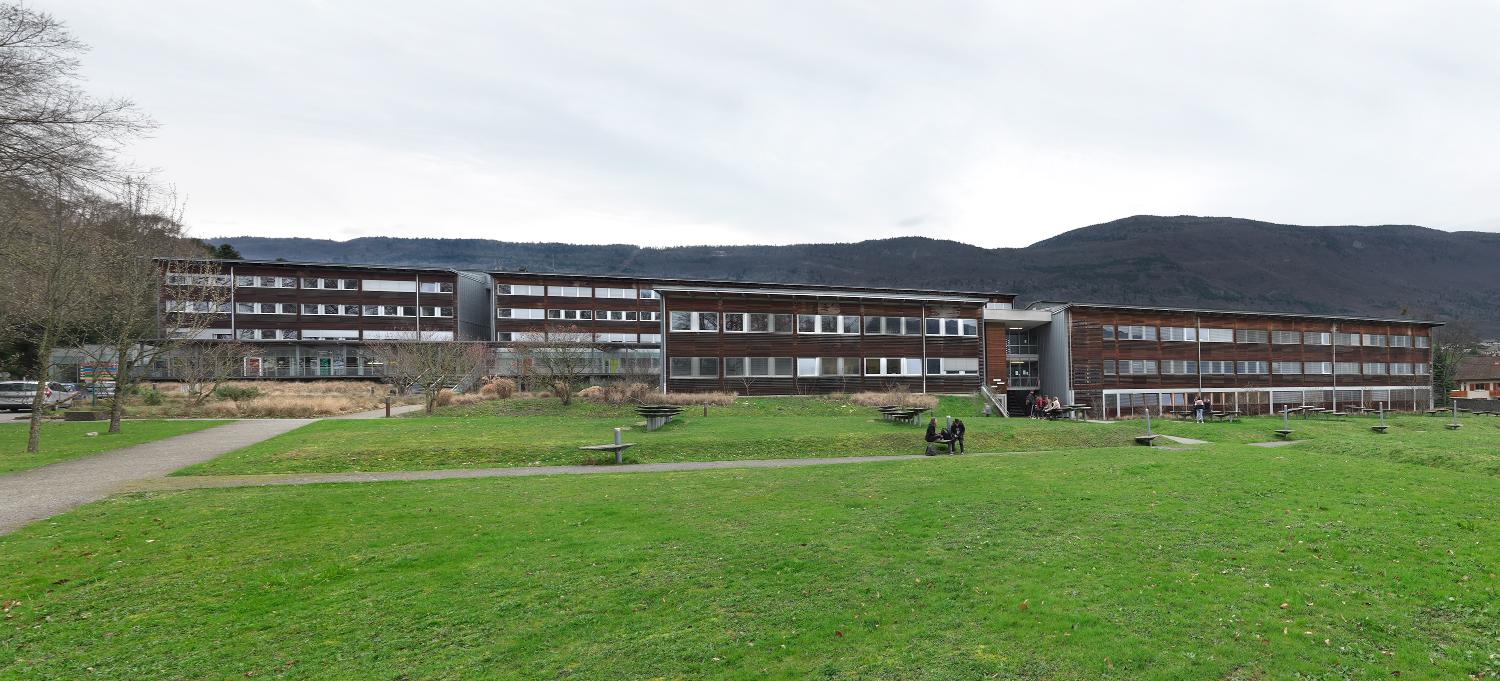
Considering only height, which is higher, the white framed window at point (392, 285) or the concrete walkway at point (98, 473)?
the white framed window at point (392, 285)

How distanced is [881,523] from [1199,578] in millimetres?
4910

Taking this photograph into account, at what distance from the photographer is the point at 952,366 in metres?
50.8

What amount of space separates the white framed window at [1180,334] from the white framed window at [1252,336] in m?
4.89

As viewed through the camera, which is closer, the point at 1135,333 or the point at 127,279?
the point at 127,279

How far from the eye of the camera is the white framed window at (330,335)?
69188mm

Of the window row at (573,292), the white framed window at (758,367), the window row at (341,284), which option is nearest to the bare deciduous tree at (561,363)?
the white framed window at (758,367)

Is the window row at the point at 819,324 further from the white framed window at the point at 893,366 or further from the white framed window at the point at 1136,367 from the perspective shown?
the white framed window at the point at 1136,367

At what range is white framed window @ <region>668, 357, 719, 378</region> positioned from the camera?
150 feet

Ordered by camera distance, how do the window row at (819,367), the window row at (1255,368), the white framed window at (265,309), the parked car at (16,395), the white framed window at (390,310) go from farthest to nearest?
1. the white framed window at (390,310)
2. the white framed window at (265,309)
3. the window row at (1255,368)
4. the window row at (819,367)
5. the parked car at (16,395)

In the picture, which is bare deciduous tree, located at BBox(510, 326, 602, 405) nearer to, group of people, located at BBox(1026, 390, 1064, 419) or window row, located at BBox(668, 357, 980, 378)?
window row, located at BBox(668, 357, 980, 378)

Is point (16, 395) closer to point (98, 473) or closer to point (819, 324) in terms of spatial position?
point (98, 473)

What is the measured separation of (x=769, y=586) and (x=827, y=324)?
40.2m

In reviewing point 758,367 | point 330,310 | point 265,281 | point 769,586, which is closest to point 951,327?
point 758,367

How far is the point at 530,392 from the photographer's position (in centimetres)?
4522
